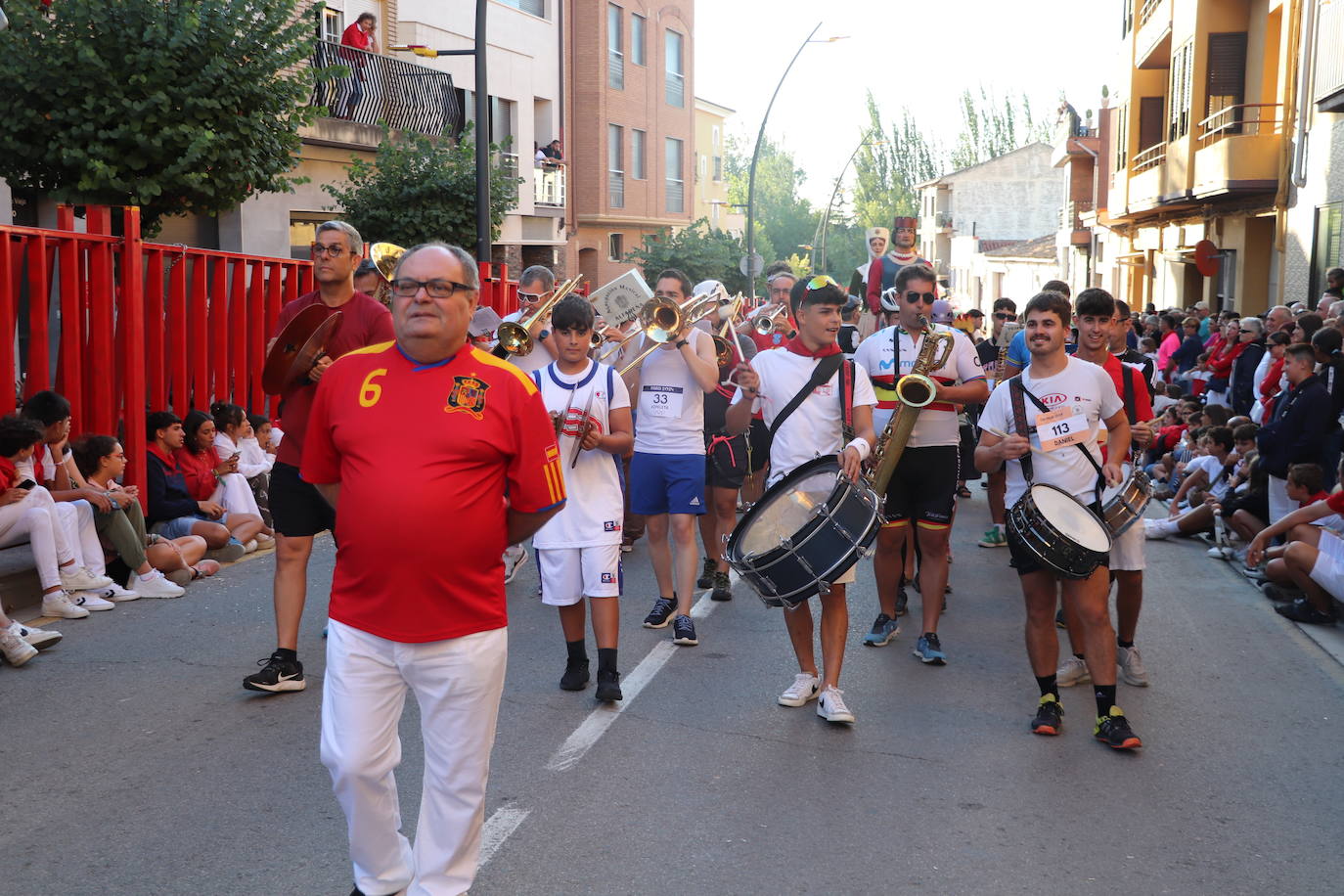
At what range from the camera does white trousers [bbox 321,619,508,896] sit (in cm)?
389

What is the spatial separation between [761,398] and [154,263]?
580 centimetres

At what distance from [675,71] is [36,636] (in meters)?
40.1

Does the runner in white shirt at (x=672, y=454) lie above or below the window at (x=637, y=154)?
below

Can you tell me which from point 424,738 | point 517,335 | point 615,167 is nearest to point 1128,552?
point 517,335

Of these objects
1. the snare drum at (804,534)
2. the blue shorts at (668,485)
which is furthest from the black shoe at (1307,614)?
the snare drum at (804,534)

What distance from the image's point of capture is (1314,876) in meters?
4.72

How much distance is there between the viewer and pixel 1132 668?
728 cm

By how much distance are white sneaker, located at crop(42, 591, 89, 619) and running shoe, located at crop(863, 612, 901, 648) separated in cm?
458

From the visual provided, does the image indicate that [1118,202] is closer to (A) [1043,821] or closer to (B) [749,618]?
(B) [749,618]

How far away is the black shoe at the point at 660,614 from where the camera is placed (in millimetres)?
8242

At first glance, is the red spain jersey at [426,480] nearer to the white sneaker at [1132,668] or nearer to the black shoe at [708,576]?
the white sneaker at [1132,668]

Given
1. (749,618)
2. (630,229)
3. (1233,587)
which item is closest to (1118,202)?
(630,229)

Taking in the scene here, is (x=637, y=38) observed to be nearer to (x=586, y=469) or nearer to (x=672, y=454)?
(x=672, y=454)

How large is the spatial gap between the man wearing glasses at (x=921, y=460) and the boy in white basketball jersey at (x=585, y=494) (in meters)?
1.71
